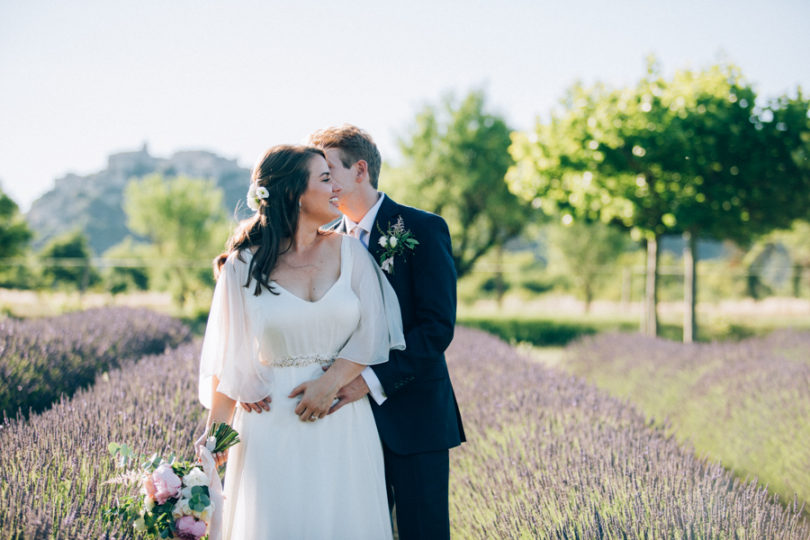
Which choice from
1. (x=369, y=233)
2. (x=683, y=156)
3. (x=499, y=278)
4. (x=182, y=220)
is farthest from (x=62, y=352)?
(x=182, y=220)

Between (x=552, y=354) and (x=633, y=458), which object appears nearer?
(x=633, y=458)

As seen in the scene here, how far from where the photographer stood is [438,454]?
2.25 meters

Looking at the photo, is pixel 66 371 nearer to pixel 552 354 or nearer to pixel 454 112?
pixel 552 354

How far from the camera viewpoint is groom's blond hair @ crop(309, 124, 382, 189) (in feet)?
7.60

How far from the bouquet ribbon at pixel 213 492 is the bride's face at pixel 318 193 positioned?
2.82 feet

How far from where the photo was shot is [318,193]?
211 centimetres

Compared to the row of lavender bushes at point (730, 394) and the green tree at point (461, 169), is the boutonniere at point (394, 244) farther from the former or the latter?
the green tree at point (461, 169)

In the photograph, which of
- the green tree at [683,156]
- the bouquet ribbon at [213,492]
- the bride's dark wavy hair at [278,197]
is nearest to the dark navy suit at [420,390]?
the bride's dark wavy hair at [278,197]

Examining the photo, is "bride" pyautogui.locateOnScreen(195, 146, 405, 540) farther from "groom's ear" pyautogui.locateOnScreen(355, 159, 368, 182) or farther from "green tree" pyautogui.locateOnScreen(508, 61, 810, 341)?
"green tree" pyautogui.locateOnScreen(508, 61, 810, 341)

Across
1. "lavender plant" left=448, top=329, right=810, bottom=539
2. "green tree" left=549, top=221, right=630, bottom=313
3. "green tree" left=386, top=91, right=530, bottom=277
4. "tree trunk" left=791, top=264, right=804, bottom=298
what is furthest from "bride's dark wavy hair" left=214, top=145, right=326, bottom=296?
"green tree" left=549, top=221, right=630, bottom=313

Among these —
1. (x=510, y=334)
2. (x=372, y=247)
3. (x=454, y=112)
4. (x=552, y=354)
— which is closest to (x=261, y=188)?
(x=372, y=247)

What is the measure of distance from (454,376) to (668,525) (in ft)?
9.79

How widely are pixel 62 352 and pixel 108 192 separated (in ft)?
338

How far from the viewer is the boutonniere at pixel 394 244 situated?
7.37 ft
